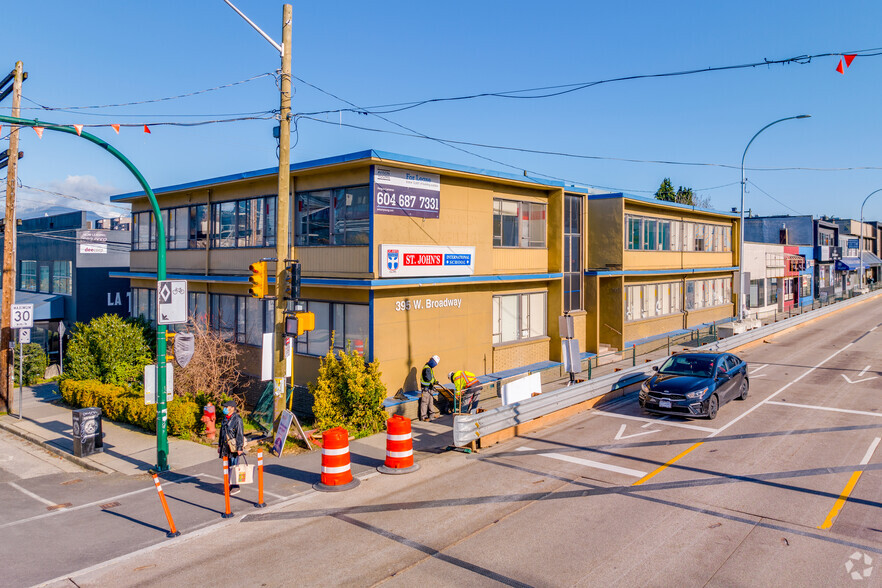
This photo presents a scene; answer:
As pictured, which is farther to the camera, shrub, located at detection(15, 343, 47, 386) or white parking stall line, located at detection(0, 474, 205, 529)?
shrub, located at detection(15, 343, 47, 386)

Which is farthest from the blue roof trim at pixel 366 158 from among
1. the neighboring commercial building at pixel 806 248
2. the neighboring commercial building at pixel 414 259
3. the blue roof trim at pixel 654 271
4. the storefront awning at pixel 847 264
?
the storefront awning at pixel 847 264

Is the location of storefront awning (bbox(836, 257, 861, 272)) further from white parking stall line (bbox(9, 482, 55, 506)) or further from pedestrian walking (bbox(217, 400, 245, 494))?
white parking stall line (bbox(9, 482, 55, 506))

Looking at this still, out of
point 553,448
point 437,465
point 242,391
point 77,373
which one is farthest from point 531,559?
point 77,373

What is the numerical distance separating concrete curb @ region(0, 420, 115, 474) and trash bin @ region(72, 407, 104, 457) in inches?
9.3

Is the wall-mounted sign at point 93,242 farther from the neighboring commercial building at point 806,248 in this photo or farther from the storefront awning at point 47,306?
the neighboring commercial building at point 806,248

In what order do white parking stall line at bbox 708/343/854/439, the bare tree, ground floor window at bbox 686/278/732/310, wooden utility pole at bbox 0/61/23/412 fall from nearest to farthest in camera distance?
white parking stall line at bbox 708/343/854/439
the bare tree
wooden utility pole at bbox 0/61/23/412
ground floor window at bbox 686/278/732/310

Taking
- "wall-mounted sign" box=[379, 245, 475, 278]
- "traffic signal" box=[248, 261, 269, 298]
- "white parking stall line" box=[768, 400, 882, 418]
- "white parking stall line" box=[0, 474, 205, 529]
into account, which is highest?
"wall-mounted sign" box=[379, 245, 475, 278]

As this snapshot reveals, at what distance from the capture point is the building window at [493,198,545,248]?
21.7m

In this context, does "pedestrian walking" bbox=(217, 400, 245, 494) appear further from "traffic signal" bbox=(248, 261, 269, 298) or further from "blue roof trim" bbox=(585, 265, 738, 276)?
"blue roof trim" bbox=(585, 265, 738, 276)

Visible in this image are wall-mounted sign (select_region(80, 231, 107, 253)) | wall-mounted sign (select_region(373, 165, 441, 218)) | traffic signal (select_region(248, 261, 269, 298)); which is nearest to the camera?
traffic signal (select_region(248, 261, 269, 298))

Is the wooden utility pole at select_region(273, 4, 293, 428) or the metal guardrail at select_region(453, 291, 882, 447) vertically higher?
the wooden utility pole at select_region(273, 4, 293, 428)

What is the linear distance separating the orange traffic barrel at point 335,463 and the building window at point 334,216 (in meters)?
6.87

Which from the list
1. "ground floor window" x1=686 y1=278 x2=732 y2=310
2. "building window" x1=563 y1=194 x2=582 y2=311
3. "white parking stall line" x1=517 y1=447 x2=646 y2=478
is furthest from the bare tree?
"ground floor window" x1=686 y1=278 x2=732 y2=310

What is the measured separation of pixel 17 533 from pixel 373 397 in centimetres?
784
